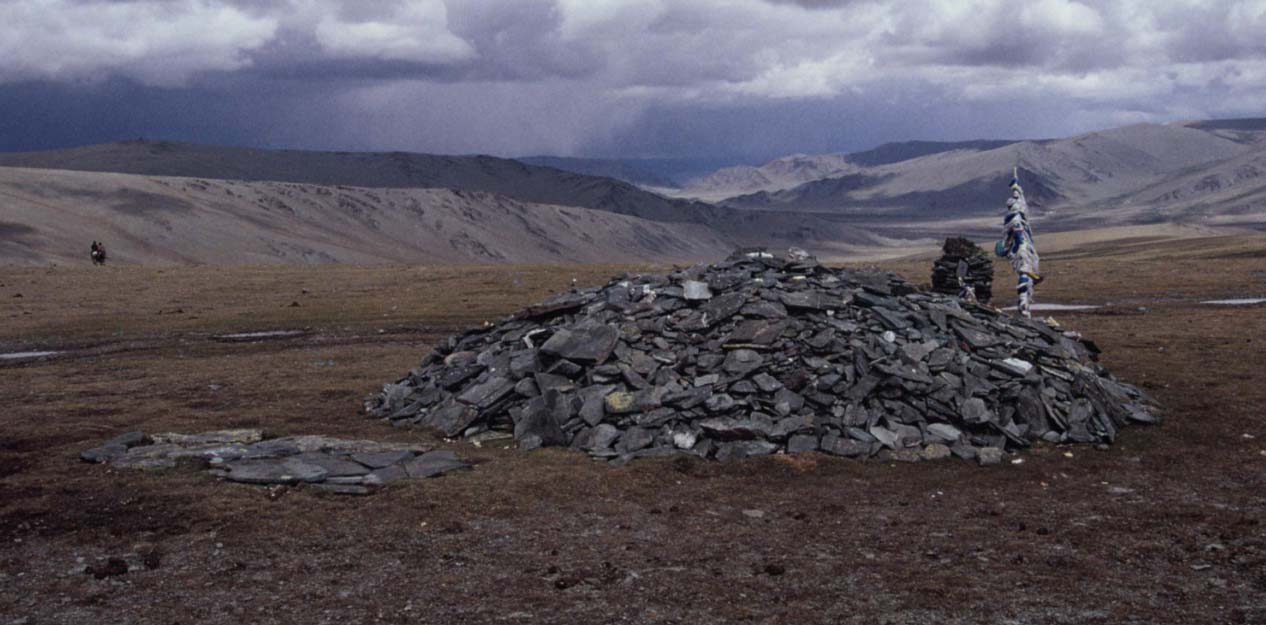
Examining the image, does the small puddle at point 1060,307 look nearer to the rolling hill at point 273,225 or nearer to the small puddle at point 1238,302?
the small puddle at point 1238,302

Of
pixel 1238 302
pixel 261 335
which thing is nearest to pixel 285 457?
pixel 261 335

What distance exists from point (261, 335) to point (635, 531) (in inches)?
1041

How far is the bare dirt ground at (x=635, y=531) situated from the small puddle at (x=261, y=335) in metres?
11.1

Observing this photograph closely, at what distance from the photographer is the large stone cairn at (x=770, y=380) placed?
17312 mm

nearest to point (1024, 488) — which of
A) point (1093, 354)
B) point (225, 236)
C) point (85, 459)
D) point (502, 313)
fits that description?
point (1093, 354)

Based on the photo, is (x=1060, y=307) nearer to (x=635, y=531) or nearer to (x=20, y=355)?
(x=635, y=531)

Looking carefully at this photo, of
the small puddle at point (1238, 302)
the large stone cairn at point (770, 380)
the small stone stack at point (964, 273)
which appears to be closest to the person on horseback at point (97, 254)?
the large stone cairn at point (770, 380)

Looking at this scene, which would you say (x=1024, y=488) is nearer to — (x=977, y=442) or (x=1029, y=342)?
(x=977, y=442)

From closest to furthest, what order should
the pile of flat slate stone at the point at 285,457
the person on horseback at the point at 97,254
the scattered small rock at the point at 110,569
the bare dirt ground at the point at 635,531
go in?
the bare dirt ground at the point at 635,531
the scattered small rock at the point at 110,569
the pile of flat slate stone at the point at 285,457
the person on horseback at the point at 97,254

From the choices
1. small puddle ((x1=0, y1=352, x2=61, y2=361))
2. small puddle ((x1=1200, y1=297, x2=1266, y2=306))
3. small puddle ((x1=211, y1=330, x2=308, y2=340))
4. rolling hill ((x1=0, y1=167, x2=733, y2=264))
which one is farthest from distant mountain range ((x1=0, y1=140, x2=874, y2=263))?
small puddle ((x1=1200, y1=297, x2=1266, y2=306))

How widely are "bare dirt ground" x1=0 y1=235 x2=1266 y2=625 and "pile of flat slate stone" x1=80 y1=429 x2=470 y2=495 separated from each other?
385mm

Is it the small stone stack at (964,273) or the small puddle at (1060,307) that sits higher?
the small stone stack at (964,273)

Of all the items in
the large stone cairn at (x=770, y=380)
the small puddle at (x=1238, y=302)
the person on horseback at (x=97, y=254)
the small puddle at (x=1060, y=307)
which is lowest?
the small puddle at (x=1060, y=307)

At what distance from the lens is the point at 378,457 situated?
1634 cm
